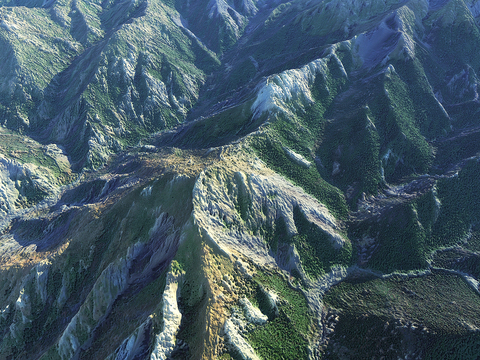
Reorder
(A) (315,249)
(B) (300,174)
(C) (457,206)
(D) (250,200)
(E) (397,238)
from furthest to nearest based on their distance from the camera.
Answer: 1. (B) (300,174)
2. (C) (457,206)
3. (E) (397,238)
4. (A) (315,249)
5. (D) (250,200)

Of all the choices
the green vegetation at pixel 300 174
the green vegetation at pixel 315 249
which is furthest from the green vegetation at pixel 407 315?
the green vegetation at pixel 300 174

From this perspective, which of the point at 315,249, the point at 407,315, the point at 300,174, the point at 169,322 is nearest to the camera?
the point at 169,322

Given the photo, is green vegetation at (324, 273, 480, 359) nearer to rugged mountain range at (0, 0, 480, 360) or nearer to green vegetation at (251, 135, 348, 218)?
rugged mountain range at (0, 0, 480, 360)

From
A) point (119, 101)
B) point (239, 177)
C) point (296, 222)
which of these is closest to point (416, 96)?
point (296, 222)

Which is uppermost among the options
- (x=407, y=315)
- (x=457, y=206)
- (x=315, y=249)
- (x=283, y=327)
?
(x=457, y=206)

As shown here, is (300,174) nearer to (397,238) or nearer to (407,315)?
(397,238)

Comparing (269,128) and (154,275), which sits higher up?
(269,128)

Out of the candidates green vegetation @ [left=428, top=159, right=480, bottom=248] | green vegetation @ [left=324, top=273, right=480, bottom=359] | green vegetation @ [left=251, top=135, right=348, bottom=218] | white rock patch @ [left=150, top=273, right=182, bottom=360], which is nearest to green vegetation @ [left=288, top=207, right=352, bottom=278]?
green vegetation @ [left=324, top=273, right=480, bottom=359]

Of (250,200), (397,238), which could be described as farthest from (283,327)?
(397,238)

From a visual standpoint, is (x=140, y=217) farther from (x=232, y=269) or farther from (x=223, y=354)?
(x=223, y=354)
